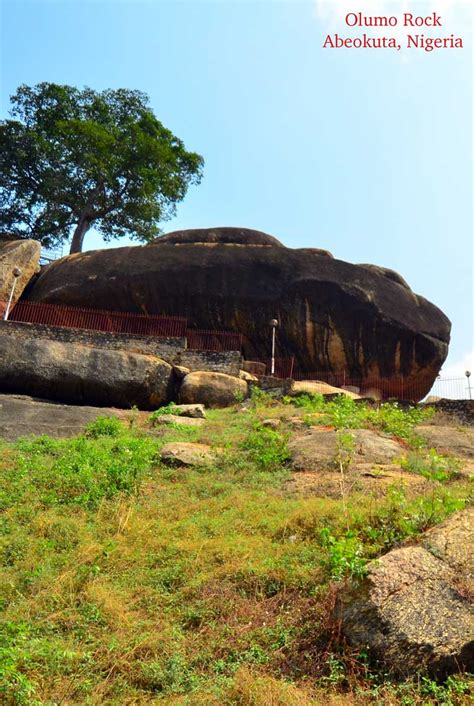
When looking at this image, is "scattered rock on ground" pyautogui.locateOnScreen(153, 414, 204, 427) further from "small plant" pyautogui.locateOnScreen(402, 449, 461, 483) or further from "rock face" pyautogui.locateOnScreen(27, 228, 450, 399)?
"rock face" pyautogui.locateOnScreen(27, 228, 450, 399)

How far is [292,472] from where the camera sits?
782 cm

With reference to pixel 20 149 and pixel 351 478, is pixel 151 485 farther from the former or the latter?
pixel 20 149

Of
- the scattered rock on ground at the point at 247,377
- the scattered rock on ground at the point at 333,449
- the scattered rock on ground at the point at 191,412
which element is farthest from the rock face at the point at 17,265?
the scattered rock on ground at the point at 333,449

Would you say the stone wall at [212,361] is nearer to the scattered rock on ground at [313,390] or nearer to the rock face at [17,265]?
the scattered rock on ground at [313,390]

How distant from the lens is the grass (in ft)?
11.9

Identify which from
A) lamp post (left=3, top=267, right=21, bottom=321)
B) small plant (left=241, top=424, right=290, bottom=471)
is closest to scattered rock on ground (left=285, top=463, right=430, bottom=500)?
small plant (left=241, top=424, right=290, bottom=471)

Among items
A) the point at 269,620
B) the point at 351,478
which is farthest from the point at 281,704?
the point at 351,478

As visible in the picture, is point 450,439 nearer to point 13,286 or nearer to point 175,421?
point 175,421

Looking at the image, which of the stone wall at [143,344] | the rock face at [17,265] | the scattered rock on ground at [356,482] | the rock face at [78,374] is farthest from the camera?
the rock face at [17,265]

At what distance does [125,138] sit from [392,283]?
1577cm

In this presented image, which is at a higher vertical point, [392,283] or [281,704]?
[392,283]

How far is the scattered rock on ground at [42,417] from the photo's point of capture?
9.98 meters

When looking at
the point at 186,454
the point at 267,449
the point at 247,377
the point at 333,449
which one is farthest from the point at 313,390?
the point at 186,454

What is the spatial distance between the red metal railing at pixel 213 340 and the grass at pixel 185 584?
34.8 feet
